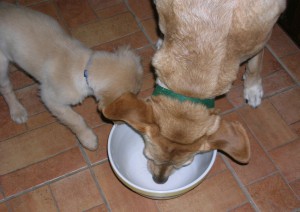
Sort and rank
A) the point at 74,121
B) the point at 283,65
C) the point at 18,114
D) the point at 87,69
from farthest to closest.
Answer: the point at 283,65, the point at 18,114, the point at 74,121, the point at 87,69

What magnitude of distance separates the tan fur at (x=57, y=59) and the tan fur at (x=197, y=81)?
0.40 m

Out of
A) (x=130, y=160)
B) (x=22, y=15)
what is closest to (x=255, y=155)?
(x=130, y=160)

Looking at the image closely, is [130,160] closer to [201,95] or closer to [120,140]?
[120,140]

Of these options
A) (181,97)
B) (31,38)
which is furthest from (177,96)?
(31,38)

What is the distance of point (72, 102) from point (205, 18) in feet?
4.16

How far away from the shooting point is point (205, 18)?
86.0 inches

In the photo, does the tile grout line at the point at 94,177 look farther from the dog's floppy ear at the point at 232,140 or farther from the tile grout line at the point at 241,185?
the dog's floppy ear at the point at 232,140

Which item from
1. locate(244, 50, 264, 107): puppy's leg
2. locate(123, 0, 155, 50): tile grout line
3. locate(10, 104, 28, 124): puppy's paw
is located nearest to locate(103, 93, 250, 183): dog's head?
locate(244, 50, 264, 107): puppy's leg

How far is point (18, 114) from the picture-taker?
3232 millimetres

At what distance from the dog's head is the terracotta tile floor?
34.3 inches

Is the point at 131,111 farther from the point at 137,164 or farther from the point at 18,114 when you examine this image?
the point at 18,114

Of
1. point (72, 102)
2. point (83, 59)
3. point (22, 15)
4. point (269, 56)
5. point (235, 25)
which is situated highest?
point (235, 25)

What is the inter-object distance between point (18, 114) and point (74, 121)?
1.95ft

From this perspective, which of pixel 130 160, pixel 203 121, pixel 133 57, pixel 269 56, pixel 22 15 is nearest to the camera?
pixel 203 121
